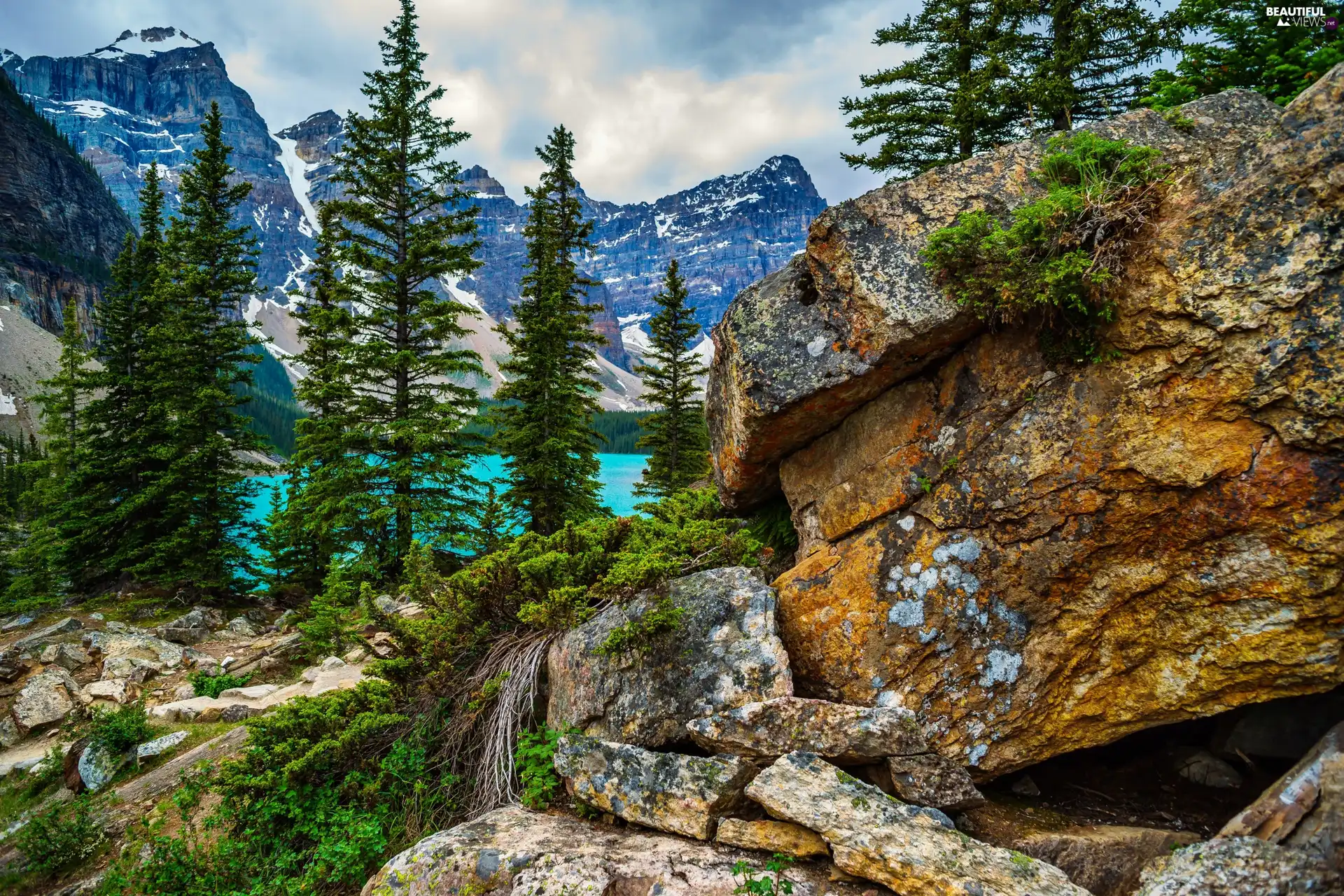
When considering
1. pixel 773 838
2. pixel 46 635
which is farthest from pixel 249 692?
pixel 773 838

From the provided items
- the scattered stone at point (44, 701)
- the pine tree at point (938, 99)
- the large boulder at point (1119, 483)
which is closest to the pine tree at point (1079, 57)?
the pine tree at point (938, 99)

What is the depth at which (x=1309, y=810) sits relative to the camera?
2.63 metres

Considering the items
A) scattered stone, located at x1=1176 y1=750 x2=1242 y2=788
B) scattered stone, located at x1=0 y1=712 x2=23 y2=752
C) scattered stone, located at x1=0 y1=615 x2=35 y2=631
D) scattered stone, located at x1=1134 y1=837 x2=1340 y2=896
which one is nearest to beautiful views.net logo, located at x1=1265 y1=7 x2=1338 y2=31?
scattered stone, located at x1=1176 y1=750 x2=1242 y2=788

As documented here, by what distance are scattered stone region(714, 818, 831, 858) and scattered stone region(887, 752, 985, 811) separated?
609mm

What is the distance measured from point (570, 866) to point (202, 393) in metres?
15.8

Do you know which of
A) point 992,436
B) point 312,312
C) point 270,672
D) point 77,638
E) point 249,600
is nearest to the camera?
point 992,436

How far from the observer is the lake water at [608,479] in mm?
15195

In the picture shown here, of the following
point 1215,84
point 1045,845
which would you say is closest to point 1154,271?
point 1045,845

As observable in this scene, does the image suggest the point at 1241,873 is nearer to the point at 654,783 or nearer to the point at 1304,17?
the point at 654,783

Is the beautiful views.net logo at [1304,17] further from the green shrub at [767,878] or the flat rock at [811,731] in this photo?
the green shrub at [767,878]

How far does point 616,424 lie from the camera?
128 meters

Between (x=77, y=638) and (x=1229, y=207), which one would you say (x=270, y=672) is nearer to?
(x=77, y=638)

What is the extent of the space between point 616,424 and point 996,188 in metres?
124

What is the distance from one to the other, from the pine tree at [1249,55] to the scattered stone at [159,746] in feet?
44.8
